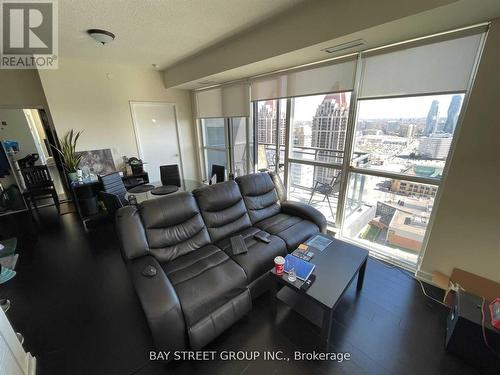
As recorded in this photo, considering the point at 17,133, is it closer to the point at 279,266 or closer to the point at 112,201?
the point at 112,201

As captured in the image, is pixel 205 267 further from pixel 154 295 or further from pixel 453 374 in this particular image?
pixel 453 374

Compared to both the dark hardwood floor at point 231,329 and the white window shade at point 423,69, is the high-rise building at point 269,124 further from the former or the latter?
the dark hardwood floor at point 231,329

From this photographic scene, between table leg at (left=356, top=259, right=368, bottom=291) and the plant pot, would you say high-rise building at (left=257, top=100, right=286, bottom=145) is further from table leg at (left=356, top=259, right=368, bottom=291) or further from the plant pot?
the plant pot

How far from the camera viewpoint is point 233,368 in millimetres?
1447

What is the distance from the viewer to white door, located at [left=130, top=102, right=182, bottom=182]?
432 cm

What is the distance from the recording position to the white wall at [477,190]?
1639 mm

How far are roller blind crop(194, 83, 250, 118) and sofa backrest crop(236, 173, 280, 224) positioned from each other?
4.99ft

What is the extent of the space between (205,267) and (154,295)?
1.56 feet

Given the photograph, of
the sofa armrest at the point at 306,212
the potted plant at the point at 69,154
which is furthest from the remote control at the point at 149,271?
the potted plant at the point at 69,154

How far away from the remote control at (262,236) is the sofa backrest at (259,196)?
0.36 metres

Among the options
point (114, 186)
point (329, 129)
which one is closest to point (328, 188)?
point (329, 129)

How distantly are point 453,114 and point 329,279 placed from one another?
74.2 inches

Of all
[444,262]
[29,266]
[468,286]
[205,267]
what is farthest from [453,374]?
[29,266]

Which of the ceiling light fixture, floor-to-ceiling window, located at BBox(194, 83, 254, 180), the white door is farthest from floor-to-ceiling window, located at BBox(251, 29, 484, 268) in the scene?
the white door
